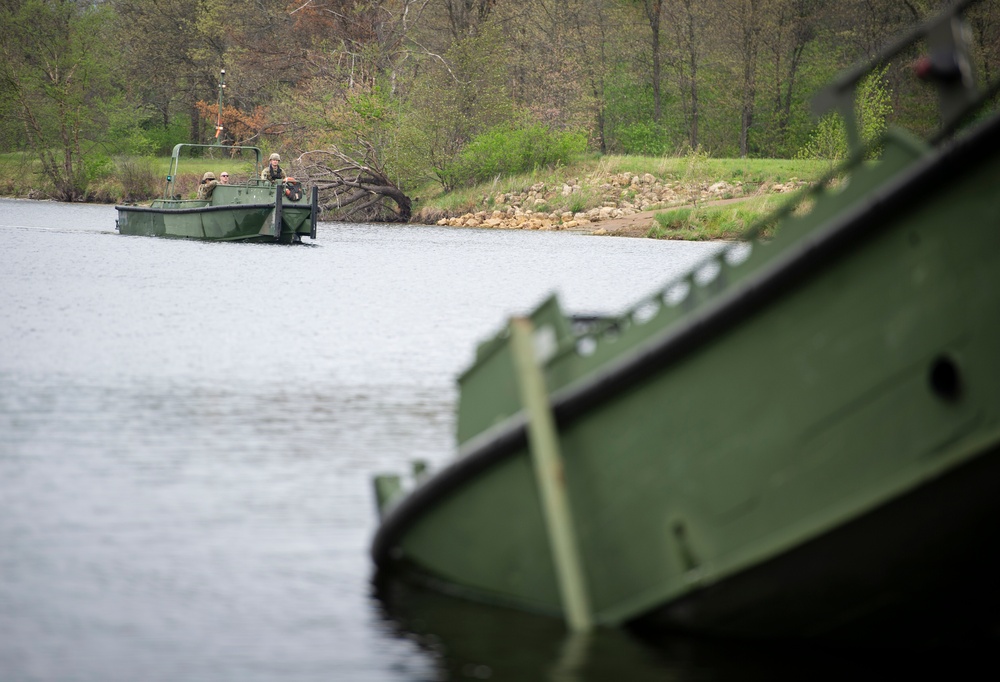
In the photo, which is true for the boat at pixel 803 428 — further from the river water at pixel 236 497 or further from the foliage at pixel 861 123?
the foliage at pixel 861 123

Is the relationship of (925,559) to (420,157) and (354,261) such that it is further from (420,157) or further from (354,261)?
(420,157)

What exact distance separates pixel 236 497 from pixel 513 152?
1896 inches

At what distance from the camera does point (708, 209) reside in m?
44.2

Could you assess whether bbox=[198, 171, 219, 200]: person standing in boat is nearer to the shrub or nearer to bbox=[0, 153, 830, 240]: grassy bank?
bbox=[0, 153, 830, 240]: grassy bank

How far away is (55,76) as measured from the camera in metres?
63.6

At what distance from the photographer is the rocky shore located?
47125mm

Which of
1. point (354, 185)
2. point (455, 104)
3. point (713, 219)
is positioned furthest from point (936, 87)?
point (455, 104)

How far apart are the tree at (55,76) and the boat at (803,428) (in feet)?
202

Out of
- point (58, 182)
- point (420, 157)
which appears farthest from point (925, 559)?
point (58, 182)

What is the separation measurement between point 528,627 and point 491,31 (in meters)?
52.5

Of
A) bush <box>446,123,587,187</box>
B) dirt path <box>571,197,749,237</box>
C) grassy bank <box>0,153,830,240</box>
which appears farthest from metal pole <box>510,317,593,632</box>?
bush <box>446,123,587,187</box>

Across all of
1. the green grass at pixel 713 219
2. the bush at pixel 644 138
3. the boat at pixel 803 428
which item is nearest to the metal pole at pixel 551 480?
the boat at pixel 803 428

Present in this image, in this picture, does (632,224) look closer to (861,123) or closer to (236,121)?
(861,123)

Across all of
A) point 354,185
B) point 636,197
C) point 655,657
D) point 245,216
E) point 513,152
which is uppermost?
point 513,152
